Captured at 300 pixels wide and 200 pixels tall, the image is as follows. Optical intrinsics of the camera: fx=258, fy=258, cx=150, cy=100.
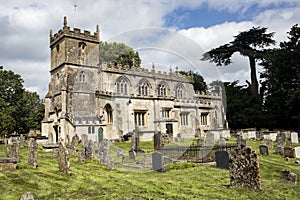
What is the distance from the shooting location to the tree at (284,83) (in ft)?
108

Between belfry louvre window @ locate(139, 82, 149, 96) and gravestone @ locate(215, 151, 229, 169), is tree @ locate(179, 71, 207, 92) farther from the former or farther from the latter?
belfry louvre window @ locate(139, 82, 149, 96)

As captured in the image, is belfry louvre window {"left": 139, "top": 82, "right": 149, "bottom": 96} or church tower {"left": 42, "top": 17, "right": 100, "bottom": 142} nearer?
church tower {"left": 42, "top": 17, "right": 100, "bottom": 142}

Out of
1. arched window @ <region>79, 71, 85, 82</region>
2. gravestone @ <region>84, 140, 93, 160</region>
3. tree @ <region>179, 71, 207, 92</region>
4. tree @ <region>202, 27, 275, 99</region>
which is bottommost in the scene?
gravestone @ <region>84, 140, 93, 160</region>

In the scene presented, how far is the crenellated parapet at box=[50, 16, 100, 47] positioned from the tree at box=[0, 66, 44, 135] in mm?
7348

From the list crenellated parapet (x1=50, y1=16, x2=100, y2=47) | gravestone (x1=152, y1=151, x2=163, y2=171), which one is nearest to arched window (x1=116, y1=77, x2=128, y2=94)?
crenellated parapet (x1=50, y1=16, x2=100, y2=47)

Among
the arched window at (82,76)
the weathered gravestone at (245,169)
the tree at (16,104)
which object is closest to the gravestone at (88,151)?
the weathered gravestone at (245,169)

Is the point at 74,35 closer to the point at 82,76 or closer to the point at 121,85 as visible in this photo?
the point at 82,76

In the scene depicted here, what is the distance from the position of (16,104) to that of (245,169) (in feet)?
116

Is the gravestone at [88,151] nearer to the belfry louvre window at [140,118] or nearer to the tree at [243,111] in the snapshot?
the belfry louvre window at [140,118]

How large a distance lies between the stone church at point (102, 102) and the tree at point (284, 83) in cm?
882

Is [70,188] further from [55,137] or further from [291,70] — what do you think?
[291,70]

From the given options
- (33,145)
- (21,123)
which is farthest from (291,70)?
(21,123)

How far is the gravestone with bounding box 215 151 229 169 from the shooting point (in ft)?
36.3

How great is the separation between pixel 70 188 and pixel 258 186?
17.8 feet
